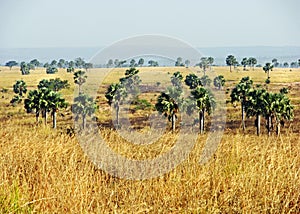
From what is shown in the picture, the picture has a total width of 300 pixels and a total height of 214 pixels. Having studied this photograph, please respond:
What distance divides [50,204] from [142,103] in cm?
11288

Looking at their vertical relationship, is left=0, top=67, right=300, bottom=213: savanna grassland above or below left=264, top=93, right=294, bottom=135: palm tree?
above

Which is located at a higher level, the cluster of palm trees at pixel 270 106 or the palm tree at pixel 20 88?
the palm tree at pixel 20 88

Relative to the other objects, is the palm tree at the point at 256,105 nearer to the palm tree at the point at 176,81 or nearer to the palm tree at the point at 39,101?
the palm tree at the point at 176,81

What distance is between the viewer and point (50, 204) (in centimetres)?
414

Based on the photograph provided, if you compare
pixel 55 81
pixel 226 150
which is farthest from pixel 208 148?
pixel 55 81

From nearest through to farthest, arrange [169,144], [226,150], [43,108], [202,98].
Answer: [226,150]
[169,144]
[202,98]
[43,108]

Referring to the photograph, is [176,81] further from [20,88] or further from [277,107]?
[20,88]

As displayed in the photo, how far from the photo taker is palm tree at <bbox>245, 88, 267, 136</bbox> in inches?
3246

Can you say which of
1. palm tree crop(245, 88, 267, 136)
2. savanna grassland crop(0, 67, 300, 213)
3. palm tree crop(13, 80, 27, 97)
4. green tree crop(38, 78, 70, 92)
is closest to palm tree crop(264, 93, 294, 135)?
palm tree crop(245, 88, 267, 136)

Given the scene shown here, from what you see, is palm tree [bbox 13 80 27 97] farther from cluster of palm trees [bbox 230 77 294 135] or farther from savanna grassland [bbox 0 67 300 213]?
savanna grassland [bbox 0 67 300 213]

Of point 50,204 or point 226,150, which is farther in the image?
point 226,150

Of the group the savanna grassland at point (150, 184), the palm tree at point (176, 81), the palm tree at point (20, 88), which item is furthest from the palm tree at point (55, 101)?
the savanna grassland at point (150, 184)

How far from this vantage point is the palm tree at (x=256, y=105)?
8244cm

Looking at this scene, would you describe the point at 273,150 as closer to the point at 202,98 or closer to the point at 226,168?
the point at 226,168
